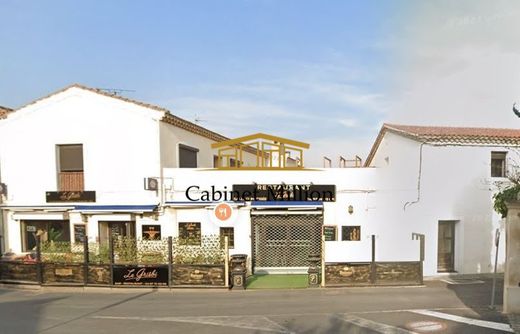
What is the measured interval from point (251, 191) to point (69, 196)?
6929 mm

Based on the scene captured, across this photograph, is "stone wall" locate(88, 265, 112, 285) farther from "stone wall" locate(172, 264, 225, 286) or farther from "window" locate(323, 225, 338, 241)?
"window" locate(323, 225, 338, 241)

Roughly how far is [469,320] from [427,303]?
1.28 metres

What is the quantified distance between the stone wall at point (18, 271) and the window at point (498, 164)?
646 inches

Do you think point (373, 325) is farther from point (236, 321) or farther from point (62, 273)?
point (62, 273)

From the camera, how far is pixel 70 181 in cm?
1215

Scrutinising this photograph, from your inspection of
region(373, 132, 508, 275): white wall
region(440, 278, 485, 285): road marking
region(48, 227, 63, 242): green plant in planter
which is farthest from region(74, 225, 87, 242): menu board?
region(440, 278, 485, 285): road marking

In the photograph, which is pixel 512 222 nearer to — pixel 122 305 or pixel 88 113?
pixel 122 305

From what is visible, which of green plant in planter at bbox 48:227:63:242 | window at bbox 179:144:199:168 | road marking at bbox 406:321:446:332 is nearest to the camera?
road marking at bbox 406:321:446:332

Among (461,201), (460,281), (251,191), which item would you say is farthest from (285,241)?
(461,201)

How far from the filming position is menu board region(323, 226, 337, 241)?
11641mm

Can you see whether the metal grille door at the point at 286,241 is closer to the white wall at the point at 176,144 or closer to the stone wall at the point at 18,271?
the white wall at the point at 176,144

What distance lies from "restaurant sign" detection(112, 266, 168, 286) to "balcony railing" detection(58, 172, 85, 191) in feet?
13.7

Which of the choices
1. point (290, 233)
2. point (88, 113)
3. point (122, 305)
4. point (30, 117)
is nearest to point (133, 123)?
point (88, 113)

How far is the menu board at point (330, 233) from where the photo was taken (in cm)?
1164
